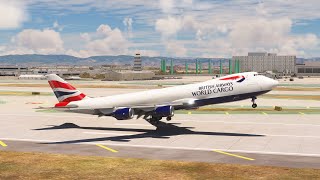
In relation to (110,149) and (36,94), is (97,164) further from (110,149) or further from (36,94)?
(36,94)

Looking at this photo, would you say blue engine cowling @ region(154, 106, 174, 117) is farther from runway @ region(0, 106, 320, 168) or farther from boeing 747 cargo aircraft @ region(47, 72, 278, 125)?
runway @ region(0, 106, 320, 168)

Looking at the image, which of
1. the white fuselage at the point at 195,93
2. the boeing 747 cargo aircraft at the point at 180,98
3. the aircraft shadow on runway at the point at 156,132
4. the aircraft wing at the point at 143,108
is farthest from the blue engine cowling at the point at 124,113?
the white fuselage at the point at 195,93

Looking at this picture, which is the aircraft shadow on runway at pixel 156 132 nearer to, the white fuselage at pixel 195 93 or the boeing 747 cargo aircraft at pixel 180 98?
the boeing 747 cargo aircraft at pixel 180 98

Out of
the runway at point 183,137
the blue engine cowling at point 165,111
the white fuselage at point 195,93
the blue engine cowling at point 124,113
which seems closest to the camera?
the runway at point 183,137

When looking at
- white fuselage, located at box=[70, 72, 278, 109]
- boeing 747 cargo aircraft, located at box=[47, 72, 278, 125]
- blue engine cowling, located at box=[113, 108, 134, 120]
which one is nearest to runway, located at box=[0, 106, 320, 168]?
blue engine cowling, located at box=[113, 108, 134, 120]

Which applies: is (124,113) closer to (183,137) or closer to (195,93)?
(183,137)

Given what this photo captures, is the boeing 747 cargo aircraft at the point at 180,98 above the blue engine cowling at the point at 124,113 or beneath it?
above

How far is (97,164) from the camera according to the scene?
89.4 ft

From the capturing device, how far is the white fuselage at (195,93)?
38438mm

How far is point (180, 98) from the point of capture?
39062mm

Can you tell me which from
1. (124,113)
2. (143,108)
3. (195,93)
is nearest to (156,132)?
(143,108)

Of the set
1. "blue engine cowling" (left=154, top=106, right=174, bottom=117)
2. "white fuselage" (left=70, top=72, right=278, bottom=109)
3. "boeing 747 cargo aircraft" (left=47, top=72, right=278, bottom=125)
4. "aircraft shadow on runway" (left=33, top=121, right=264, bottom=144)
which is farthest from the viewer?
"white fuselage" (left=70, top=72, right=278, bottom=109)

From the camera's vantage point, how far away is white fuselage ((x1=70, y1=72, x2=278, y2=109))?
38.4 meters

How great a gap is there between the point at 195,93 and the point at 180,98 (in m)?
1.58
